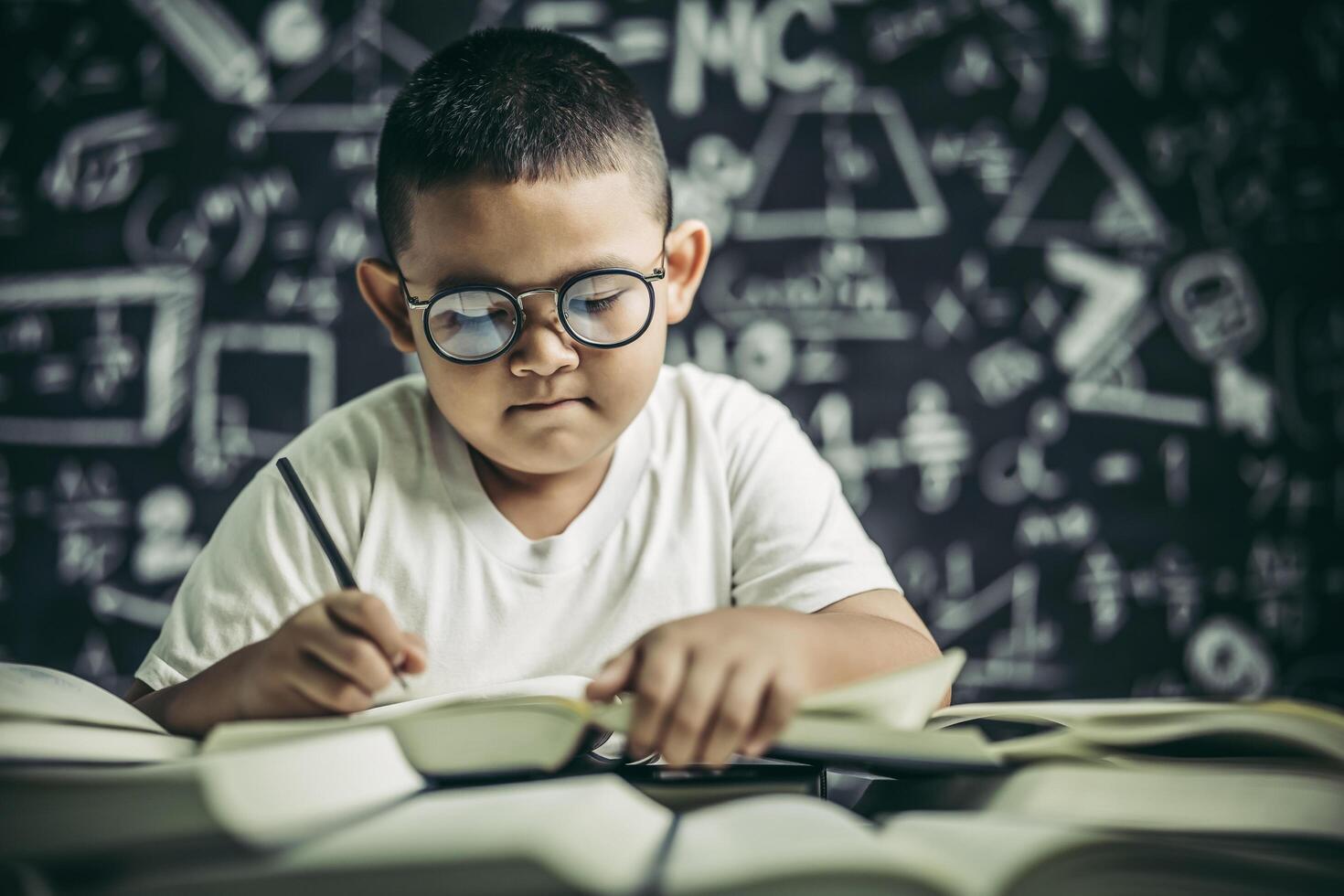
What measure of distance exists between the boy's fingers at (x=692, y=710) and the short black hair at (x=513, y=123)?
14.7 inches

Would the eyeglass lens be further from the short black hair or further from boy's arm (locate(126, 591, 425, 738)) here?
boy's arm (locate(126, 591, 425, 738))

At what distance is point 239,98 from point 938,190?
41.8 inches

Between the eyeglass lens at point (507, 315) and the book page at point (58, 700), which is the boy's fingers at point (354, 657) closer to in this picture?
the book page at point (58, 700)

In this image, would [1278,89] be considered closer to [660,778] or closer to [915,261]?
[915,261]

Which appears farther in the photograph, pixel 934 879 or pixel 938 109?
pixel 938 109

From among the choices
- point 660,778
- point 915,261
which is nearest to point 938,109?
point 915,261

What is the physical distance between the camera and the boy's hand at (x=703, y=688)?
0.39 meters

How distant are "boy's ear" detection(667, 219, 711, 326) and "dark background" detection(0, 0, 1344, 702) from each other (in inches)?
24.5

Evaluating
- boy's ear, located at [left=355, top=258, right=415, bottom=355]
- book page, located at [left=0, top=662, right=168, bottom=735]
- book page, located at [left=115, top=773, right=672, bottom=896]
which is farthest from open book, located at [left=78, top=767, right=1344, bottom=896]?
boy's ear, located at [left=355, top=258, right=415, bottom=355]

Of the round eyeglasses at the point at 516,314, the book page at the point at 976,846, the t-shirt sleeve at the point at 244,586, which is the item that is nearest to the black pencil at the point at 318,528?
the t-shirt sleeve at the point at 244,586

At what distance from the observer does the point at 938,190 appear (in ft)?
4.81

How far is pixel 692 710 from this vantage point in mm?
390

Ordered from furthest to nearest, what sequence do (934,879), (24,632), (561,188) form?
(24,632), (561,188), (934,879)

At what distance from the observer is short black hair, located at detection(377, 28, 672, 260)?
25.8 inches
